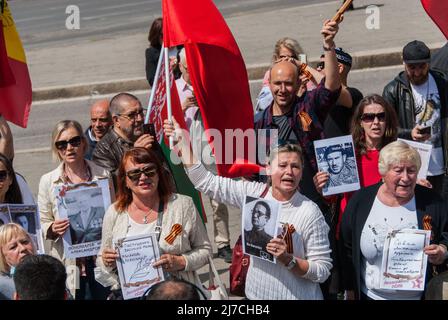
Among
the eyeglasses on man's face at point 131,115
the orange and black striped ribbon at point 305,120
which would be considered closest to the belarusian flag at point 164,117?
the eyeglasses on man's face at point 131,115

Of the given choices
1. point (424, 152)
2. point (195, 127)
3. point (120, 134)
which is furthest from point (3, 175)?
point (424, 152)

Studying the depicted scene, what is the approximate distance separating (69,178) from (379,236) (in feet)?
7.36

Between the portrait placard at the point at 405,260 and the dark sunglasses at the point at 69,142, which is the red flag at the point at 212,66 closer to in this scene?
the dark sunglasses at the point at 69,142

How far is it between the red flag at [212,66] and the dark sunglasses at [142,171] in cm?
107

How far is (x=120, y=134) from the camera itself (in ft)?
26.3

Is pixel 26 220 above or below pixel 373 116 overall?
below

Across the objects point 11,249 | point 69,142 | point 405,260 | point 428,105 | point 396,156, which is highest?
point 428,105

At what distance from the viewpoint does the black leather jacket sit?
8578 millimetres

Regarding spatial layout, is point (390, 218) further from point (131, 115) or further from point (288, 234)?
point (131, 115)

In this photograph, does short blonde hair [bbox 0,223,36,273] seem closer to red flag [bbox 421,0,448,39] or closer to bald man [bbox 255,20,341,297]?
bald man [bbox 255,20,341,297]

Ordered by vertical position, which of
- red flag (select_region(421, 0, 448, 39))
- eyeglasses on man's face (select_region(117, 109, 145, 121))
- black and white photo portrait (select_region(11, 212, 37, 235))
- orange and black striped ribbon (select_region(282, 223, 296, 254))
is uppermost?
red flag (select_region(421, 0, 448, 39))

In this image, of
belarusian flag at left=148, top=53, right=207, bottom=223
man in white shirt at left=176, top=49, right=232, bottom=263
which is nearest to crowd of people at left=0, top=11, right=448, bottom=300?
belarusian flag at left=148, top=53, right=207, bottom=223

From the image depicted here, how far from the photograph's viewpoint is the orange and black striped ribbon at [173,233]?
6.71 m
